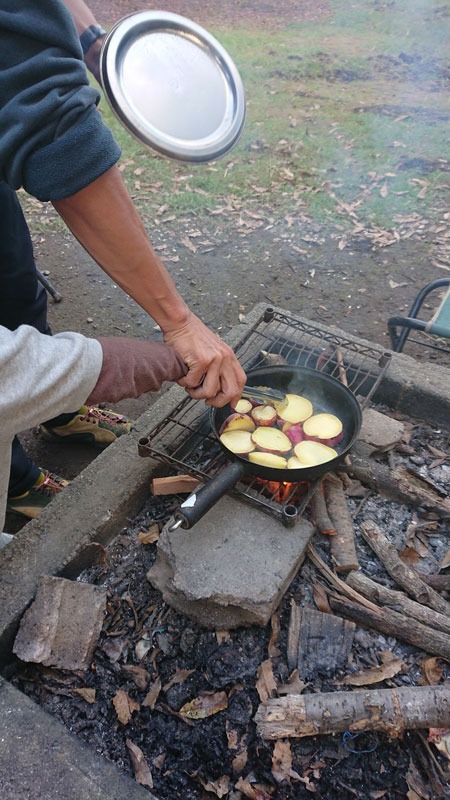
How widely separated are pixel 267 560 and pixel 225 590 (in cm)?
25

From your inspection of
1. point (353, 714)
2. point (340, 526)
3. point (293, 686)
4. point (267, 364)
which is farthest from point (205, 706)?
point (267, 364)

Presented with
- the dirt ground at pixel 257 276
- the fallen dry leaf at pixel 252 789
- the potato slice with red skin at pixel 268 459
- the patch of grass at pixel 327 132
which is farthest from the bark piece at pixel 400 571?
the patch of grass at pixel 327 132

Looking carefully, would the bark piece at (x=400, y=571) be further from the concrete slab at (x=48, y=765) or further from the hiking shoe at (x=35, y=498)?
the hiking shoe at (x=35, y=498)

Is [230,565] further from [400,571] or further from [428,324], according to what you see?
[428,324]

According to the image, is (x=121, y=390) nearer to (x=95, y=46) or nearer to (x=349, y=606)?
(x=349, y=606)

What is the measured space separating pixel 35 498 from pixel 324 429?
1.90m

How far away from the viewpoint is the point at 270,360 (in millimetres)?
3693

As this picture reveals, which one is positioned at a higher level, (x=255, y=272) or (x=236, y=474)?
(x=236, y=474)

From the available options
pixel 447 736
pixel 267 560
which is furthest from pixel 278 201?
pixel 447 736

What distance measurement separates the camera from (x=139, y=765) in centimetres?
213

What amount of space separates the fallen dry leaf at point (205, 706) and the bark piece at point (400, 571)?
101 centimetres

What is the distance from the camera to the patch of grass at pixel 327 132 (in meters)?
7.55

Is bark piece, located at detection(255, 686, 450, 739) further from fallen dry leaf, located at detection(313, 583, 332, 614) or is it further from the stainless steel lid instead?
the stainless steel lid

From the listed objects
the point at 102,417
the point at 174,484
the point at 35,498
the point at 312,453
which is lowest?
the point at 35,498
